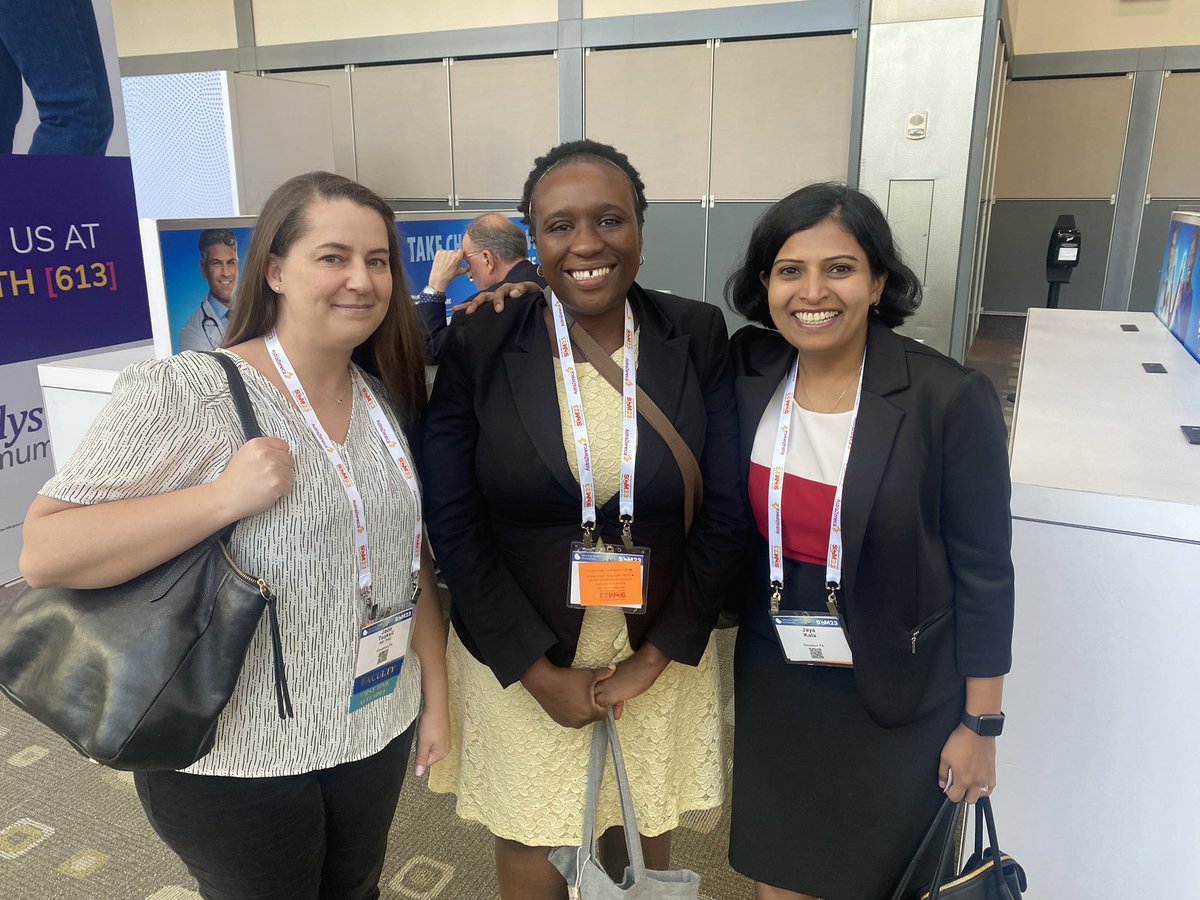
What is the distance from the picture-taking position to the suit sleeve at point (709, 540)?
4.69ft

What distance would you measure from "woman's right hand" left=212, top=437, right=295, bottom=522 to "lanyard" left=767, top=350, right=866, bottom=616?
0.78 m

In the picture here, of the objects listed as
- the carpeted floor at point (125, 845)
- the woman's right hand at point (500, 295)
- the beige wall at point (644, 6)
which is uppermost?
the beige wall at point (644, 6)

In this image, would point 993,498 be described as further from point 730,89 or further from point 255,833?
point 730,89

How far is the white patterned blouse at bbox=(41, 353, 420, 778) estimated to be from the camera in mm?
1064

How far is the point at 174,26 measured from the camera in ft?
29.6

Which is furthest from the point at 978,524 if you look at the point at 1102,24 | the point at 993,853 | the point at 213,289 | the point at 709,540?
the point at 1102,24

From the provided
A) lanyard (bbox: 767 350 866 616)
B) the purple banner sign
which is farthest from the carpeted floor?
the purple banner sign

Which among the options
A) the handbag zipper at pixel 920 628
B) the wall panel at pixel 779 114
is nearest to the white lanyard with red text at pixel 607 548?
the handbag zipper at pixel 920 628

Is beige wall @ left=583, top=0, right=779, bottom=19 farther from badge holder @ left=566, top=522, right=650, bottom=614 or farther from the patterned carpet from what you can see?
badge holder @ left=566, top=522, right=650, bottom=614

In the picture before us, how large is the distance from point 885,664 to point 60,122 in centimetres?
285

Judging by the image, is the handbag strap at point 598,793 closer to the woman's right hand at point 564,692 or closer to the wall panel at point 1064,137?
the woman's right hand at point 564,692

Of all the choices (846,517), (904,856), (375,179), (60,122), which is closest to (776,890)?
(904,856)

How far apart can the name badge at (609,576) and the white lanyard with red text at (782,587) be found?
23cm

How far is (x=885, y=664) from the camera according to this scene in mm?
1363
